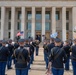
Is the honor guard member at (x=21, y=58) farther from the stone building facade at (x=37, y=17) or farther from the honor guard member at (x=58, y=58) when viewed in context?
the stone building facade at (x=37, y=17)

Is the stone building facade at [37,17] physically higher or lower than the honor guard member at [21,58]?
higher

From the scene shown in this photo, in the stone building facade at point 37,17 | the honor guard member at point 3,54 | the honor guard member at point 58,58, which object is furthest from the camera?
the stone building facade at point 37,17

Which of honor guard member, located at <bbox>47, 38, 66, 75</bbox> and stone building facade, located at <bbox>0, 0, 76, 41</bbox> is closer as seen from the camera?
honor guard member, located at <bbox>47, 38, 66, 75</bbox>

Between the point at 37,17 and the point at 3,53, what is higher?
the point at 37,17

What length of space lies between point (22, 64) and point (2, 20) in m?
46.9

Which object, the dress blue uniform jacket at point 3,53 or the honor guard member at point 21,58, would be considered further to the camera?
the dress blue uniform jacket at point 3,53

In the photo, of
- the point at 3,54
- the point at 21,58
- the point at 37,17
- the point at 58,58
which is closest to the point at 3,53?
the point at 3,54

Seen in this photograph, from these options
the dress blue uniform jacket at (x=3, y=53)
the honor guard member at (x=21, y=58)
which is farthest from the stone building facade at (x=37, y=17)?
the honor guard member at (x=21, y=58)

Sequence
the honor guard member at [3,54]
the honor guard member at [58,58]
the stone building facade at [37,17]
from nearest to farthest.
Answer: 1. the honor guard member at [58,58]
2. the honor guard member at [3,54]
3. the stone building facade at [37,17]

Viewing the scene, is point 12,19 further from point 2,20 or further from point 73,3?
point 73,3

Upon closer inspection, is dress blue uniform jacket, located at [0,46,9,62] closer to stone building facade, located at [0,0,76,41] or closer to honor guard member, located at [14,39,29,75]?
honor guard member, located at [14,39,29,75]

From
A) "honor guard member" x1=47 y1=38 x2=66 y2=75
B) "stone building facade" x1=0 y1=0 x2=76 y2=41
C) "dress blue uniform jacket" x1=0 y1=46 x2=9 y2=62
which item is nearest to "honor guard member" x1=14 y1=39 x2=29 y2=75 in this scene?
"honor guard member" x1=47 y1=38 x2=66 y2=75

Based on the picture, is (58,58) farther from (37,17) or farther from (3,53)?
(37,17)

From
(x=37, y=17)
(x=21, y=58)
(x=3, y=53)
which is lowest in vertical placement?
(x=21, y=58)
